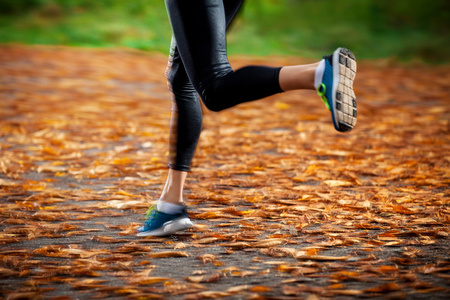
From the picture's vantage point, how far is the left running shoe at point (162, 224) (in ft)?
10.6

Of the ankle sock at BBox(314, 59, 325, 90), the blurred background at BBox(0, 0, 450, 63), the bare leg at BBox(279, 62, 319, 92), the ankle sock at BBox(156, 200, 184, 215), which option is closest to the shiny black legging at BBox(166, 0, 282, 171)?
the bare leg at BBox(279, 62, 319, 92)

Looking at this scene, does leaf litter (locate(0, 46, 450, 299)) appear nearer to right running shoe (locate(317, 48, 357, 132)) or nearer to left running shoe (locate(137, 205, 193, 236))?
left running shoe (locate(137, 205, 193, 236))

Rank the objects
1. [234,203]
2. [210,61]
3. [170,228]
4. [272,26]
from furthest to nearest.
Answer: [272,26], [234,203], [170,228], [210,61]

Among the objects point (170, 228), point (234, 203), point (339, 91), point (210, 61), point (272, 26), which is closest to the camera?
point (339, 91)

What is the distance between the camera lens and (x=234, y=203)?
12.8ft

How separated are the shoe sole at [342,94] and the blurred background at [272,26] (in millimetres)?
13702

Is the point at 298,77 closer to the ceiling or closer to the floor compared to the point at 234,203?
closer to the ceiling

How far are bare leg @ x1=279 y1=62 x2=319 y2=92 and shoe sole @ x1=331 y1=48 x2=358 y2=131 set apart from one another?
10cm

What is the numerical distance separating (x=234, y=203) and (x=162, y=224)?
0.76 m

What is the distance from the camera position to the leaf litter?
2.54 meters

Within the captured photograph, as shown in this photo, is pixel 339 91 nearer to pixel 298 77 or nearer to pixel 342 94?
pixel 342 94

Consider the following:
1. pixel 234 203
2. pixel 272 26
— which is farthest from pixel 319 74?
pixel 272 26

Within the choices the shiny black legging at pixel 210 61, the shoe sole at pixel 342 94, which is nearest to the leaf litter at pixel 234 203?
the shoe sole at pixel 342 94

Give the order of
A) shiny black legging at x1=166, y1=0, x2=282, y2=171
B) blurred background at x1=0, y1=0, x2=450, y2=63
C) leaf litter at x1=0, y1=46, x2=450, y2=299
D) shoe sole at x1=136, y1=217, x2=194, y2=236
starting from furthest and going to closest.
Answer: blurred background at x1=0, y1=0, x2=450, y2=63 → shoe sole at x1=136, y1=217, x2=194, y2=236 → shiny black legging at x1=166, y1=0, x2=282, y2=171 → leaf litter at x1=0, y1=46, x2=450, y2=299
